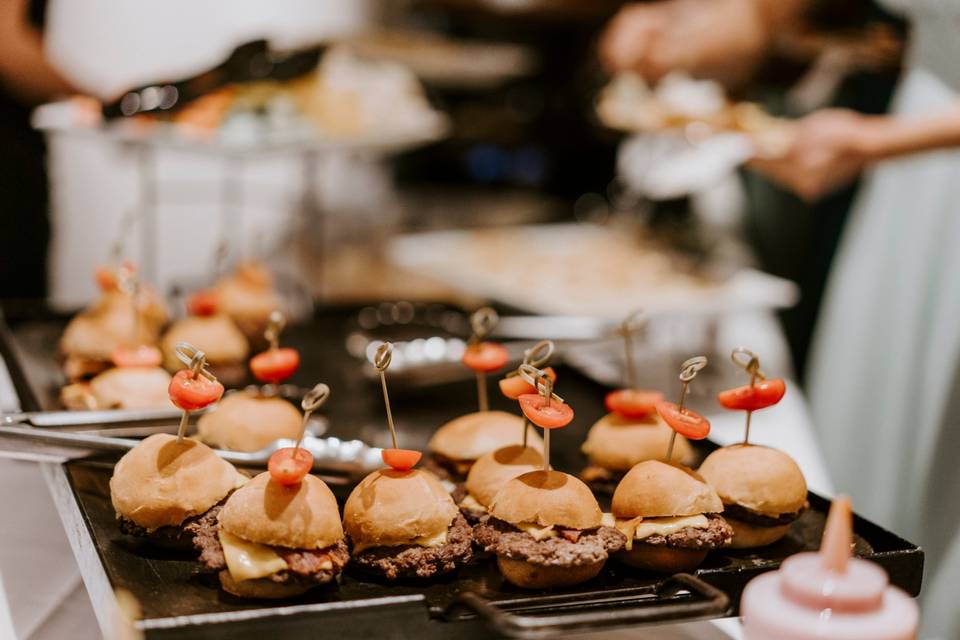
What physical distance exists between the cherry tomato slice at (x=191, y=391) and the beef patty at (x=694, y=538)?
597mm

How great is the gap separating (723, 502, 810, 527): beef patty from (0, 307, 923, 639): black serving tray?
0.15 feet

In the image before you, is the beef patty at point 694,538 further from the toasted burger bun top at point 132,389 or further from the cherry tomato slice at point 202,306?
the cherry tomato slice at point 202,306

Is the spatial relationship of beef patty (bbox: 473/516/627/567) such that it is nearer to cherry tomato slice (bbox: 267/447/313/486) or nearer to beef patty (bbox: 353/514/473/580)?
beef patty (bbox: 353/514/473/580)

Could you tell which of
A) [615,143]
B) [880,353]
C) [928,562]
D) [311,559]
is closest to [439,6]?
[615,143]

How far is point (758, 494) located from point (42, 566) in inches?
43.9

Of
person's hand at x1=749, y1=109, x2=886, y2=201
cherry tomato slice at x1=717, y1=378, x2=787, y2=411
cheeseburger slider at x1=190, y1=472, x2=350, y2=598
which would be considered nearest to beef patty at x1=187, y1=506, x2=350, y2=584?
cheeseburger slider at x1=190, y1=472, x2=350, y2=598

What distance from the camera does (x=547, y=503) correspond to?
4.18 feet

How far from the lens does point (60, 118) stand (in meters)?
2.84

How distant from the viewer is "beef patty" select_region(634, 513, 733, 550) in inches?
51.3

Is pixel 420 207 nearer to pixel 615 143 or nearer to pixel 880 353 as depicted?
pixel 615 143

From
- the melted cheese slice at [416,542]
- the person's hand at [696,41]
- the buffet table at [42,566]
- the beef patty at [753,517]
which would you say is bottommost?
the buffet table at [42,566]

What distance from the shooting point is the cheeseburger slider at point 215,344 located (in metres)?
2.01

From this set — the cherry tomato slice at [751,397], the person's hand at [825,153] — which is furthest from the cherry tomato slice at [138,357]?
the person's hand at [825,153]

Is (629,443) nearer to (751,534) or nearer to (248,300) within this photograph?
(751,534)
